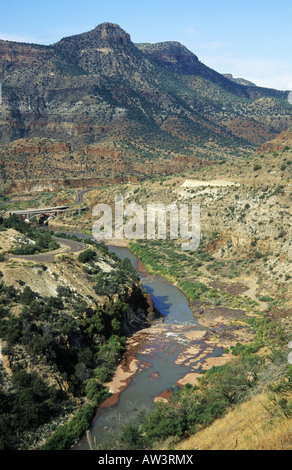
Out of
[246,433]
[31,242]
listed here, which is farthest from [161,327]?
[246,433]

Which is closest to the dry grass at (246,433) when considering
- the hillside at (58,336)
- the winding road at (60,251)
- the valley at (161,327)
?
the valley at (161,327)

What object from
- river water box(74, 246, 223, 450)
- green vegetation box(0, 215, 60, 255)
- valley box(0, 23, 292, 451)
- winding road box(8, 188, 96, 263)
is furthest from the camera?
green vegetation box(0, 215, 60, 255)

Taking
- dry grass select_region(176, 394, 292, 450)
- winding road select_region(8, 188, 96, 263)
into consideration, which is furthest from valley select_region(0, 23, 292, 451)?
winding road select_region(8, 188, 96, 263)

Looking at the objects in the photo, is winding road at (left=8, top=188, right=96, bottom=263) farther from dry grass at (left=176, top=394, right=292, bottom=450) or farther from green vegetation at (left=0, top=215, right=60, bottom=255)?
dry grass at (left=176, top=394, right=292, bottom=450)

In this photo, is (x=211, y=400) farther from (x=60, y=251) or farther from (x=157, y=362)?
(x=60, y=251)

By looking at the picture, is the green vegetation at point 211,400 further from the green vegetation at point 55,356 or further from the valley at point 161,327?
the green vegetation at point 55,356

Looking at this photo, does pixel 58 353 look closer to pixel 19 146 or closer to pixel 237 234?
pixel 237 234
